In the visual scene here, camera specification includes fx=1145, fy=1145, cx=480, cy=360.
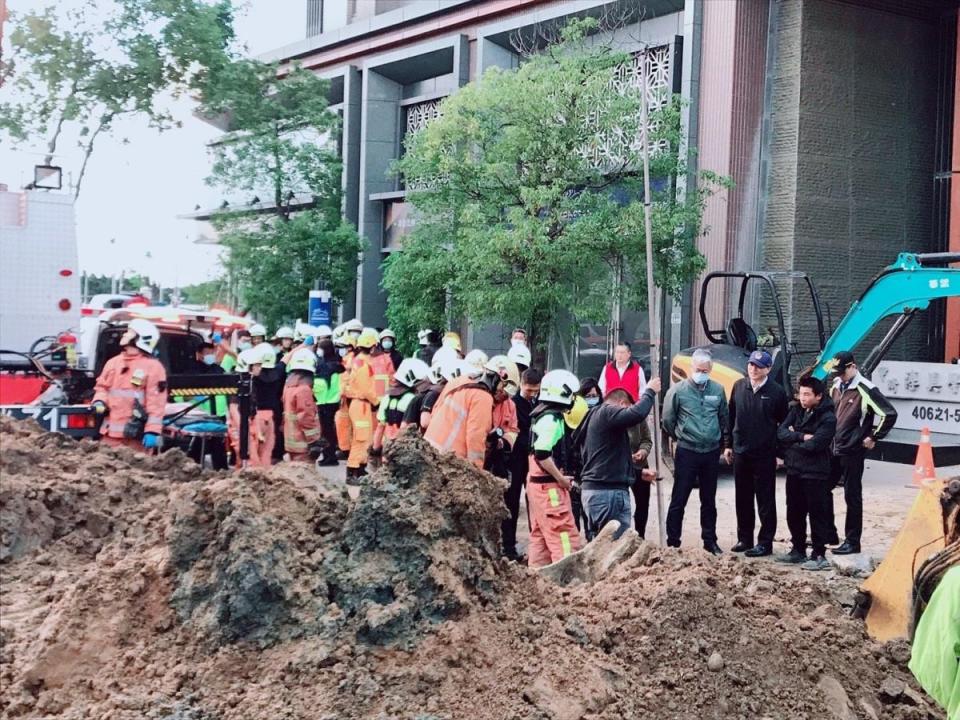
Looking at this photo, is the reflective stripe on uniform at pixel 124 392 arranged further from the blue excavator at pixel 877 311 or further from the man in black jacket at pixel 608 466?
the blue excavator at pixel 877 311

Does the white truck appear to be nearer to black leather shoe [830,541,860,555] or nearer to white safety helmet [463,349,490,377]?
white safety helmet [463,349,490,377]

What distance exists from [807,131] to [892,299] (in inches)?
285

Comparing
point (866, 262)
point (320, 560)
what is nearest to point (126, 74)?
point (866, 262)

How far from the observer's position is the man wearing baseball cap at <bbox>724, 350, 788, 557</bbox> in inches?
399

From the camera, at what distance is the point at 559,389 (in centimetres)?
833

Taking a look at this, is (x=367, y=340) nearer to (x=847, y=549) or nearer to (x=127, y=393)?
(x=127, y=393)

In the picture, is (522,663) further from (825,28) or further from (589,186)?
(825,28)

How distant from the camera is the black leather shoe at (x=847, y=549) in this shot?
1001 centimetres

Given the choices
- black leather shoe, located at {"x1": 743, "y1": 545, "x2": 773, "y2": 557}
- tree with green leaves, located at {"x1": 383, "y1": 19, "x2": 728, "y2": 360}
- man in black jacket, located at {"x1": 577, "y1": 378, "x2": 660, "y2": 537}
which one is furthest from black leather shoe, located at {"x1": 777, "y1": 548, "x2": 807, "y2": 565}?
tree with green leaves, located at {"x1": 383, "y1": 19, "x2": 728, "y2": 360}

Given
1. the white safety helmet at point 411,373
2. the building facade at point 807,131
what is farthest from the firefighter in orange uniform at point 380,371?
the building facade at point 807,131

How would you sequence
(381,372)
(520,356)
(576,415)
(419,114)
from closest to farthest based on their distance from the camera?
(576,415), (520,356), (381,372), (419,114)

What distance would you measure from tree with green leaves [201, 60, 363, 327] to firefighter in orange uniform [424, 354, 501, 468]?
1771 cm

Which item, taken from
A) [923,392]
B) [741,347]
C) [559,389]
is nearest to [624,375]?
[741,347]

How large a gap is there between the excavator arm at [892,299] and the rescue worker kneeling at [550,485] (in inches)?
234
